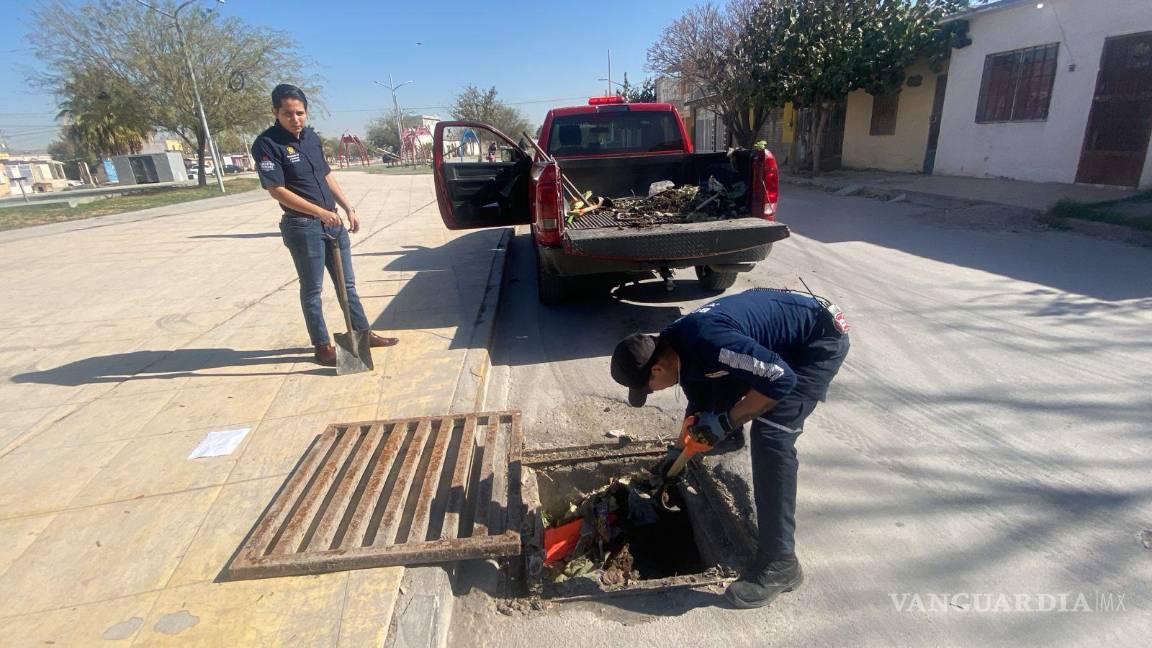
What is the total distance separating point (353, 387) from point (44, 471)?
1583 millimetres

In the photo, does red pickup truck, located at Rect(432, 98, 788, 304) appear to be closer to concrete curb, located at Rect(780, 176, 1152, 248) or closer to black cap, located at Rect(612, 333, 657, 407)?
black cap, located at Rect(612, 333, 657, 407)

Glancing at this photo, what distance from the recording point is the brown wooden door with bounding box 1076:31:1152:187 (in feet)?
30.9

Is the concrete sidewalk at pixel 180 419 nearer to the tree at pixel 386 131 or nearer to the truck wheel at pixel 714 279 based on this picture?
the truck wheel at pixel 714 279

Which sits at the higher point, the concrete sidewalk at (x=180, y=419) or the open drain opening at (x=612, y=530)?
the concrete sidewalk at (x=180, y=419)

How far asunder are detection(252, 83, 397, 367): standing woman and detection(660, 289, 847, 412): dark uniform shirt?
2808 mm

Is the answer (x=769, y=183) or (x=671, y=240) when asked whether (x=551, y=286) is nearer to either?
(x=671, y=240)

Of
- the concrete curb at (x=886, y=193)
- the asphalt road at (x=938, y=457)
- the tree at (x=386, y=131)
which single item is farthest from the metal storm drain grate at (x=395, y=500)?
the tree at (x=386, y=131)

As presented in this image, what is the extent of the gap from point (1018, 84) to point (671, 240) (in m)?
11.9

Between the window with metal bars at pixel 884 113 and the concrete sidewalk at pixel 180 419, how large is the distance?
45.1ft

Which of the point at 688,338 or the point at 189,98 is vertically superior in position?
the point at 189,98

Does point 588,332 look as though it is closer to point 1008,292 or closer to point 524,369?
point 524,369

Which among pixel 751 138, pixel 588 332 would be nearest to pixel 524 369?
pixel 588 332

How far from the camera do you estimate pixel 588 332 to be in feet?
16.5

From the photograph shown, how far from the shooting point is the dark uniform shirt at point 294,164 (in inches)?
144
